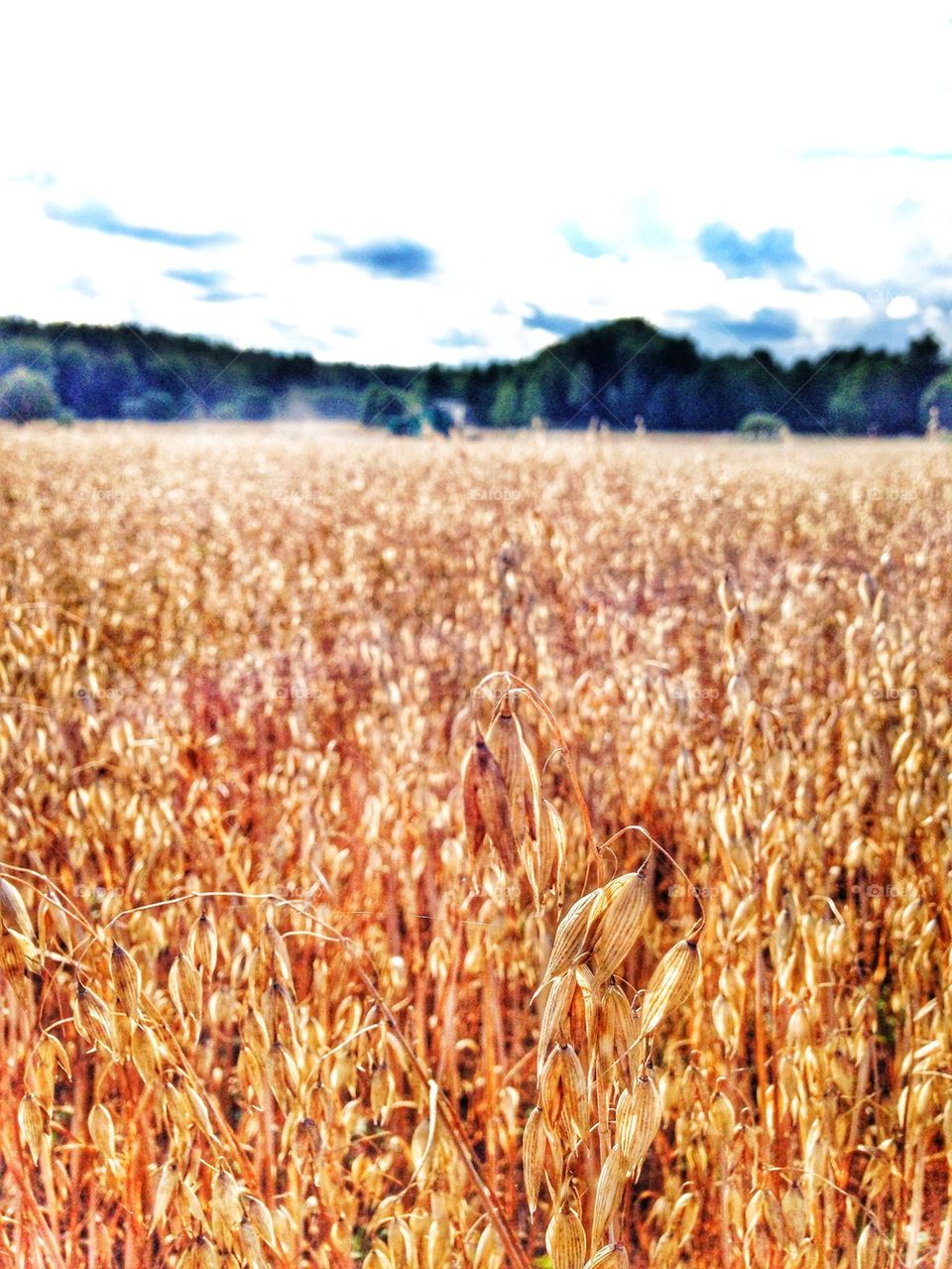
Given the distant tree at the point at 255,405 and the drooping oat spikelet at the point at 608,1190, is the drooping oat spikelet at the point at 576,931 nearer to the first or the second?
the drooping oat spikelet at the point at 608,1190

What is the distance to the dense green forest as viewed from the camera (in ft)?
19.3

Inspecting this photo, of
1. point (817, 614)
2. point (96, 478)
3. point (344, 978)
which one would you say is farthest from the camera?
point (96, 478)

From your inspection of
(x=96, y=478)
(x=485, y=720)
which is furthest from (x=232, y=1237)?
(x=96, y=478)

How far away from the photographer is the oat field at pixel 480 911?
30.6 inches

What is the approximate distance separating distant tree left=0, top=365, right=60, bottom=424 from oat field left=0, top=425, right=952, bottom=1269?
3.90m

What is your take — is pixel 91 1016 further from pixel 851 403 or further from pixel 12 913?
pixel 851 403

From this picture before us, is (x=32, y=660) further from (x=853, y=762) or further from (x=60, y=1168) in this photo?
(x=853, y=762)

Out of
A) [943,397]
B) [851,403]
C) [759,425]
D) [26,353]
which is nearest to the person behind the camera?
[943,397]

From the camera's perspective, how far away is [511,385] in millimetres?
6785

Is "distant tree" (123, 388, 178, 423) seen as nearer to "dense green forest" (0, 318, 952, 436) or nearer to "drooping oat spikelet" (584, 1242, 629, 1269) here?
"dense green forest" (0, 318, 952, 436)

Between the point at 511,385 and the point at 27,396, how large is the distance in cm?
382

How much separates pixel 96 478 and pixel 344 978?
4.28m

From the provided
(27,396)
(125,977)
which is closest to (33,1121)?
(125,977)

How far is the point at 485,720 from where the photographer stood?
1.84m
